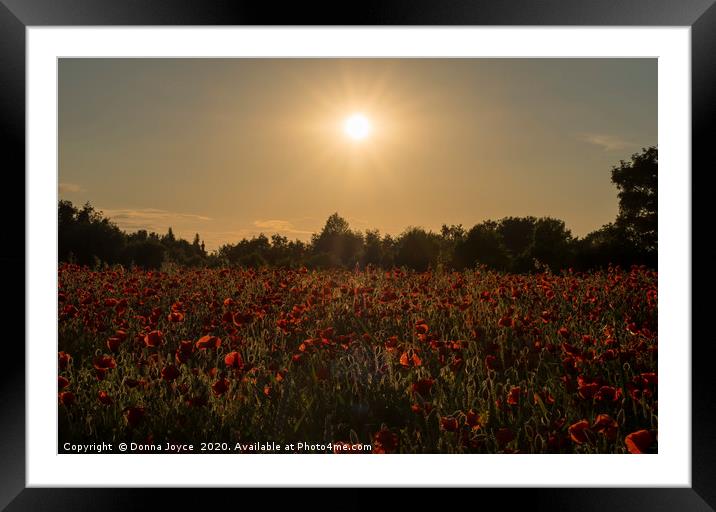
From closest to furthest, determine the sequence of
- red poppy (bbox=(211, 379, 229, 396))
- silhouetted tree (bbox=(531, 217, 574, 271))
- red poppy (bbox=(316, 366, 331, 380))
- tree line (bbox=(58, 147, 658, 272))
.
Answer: red poppy (bbox=(211, 379, 229, 396)) → red poppy (bbox=(316, 366, 331, 380)) → tree line (bbox=(58, 147, 658, 272)) → silhouetted tree (bbox=(531, 217, 574, 271))

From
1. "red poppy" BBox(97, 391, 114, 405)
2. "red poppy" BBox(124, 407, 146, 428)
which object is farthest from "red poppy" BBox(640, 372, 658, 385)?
"red poppy" BBox(97, 391, 114, 405)

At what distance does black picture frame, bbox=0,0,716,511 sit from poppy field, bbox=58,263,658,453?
20cm

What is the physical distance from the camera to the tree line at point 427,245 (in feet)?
10.4

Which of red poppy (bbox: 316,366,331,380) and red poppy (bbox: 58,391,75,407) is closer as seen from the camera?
red poppy (bbox: 58,391,75,407)

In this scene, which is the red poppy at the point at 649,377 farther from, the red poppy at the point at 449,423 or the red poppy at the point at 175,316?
the red poppy at the point at 175,316

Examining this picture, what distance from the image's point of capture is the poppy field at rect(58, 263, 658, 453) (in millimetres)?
2324

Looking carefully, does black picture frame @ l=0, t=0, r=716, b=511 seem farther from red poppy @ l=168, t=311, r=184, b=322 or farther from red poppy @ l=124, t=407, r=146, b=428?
red poppy @ l=168, t=311, r=184, b=322

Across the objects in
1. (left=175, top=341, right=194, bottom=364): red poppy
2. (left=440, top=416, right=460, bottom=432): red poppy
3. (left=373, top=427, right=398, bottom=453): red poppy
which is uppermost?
(left=175, top=341, right=194, bottom=364): red poppy

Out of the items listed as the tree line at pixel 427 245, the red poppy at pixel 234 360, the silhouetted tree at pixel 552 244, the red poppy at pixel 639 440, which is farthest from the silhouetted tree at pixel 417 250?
the red poppy at pixel 639 440
